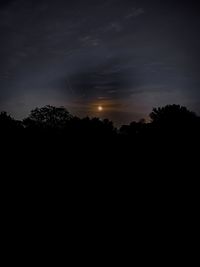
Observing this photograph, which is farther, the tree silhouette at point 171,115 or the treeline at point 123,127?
the tree silhouette at point 171,115

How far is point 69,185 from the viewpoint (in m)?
20.3

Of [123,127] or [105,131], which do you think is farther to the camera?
[123,127]

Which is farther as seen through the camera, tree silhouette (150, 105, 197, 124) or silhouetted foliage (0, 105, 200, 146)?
tree silhouette (150, 105, 197, 124)

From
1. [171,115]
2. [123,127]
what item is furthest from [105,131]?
[171,115]

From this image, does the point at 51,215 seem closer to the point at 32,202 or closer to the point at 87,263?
the point at 32,202

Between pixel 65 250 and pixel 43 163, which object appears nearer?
pixel 65 250

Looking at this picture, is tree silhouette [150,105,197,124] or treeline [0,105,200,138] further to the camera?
tree silhouette [150,105,197,124]

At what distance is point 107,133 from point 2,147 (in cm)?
1178

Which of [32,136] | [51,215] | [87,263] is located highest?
[32,136]

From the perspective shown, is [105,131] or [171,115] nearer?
[105,131]

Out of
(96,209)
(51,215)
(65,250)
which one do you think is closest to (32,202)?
→ (51,215)

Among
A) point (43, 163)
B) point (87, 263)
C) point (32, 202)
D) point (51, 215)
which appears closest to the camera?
point (87, 263)

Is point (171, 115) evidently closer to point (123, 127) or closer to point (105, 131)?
point (123, 127)

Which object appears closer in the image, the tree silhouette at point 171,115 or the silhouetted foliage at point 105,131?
the silhouetted foliage at point 105,131
